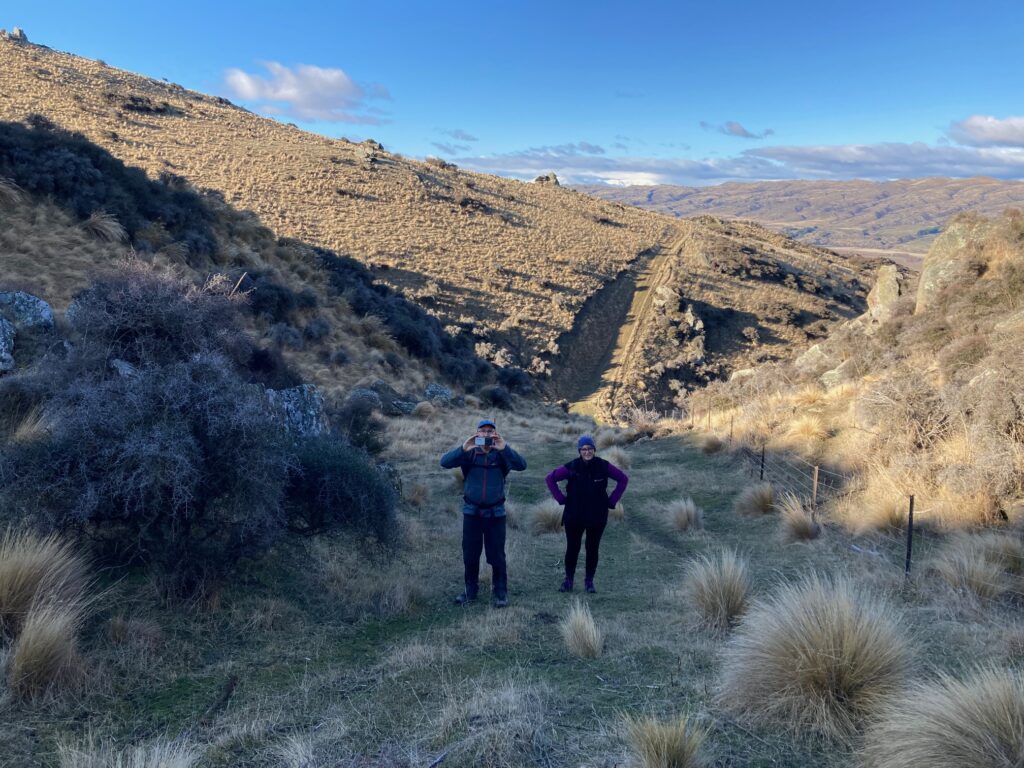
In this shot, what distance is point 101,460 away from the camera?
16.6 ft

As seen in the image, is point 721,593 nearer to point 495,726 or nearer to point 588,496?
point 588,496

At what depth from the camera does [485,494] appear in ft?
21.0

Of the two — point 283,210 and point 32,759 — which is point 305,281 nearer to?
point 283,210

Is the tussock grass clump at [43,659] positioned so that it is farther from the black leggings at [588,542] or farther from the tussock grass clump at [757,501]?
the tussock grass clump at [757,501]

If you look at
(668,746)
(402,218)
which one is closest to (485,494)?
(668,746)

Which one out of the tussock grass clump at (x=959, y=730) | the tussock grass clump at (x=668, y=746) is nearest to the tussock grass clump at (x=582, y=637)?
the tussock grass clump at (x=668, y=746)

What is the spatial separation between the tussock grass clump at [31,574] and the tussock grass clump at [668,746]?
12.6 feet

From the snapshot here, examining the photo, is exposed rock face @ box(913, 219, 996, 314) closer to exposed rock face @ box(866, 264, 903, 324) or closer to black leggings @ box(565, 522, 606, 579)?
exposed rock face @ box(866, 264, 903, 324)

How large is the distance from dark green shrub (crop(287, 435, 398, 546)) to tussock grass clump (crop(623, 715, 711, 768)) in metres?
4.39

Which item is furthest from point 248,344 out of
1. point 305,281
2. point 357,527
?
point 305,281

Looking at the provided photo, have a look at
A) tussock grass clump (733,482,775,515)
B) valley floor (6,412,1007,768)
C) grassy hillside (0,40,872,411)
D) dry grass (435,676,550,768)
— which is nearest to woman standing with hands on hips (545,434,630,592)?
valley floor (6,412,1007,768)

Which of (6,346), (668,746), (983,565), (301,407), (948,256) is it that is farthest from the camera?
(948,256)

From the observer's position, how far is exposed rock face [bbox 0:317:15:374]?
8.96 meters

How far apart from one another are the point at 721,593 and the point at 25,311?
34.8ft
